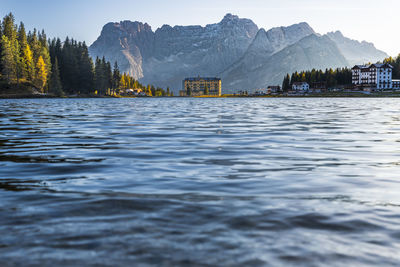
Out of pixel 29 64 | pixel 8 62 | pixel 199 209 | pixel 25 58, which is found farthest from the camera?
pixel 25 58

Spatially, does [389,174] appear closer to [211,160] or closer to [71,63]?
[211,160]

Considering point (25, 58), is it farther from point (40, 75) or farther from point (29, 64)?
point (40, 75)

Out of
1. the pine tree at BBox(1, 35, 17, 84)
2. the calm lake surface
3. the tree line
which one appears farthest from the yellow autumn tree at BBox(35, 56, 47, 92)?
the calm lake surface

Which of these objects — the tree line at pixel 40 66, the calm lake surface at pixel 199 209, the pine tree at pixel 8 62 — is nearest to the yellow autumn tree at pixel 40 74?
the tree line at pixel 40 66

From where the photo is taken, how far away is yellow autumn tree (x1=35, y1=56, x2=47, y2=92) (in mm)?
152125

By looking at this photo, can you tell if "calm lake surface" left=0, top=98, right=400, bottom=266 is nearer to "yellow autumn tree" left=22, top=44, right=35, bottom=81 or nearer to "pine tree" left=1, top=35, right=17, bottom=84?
"pine tree" left=1, top=35, right=17, bottom=84

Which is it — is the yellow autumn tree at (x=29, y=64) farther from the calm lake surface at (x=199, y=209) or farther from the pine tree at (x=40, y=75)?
the calm lake surface at (x=199, y=209)

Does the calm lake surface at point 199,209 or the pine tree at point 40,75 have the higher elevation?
the pine tree at point 40,75

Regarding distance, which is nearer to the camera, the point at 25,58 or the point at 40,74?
the point at 40,74

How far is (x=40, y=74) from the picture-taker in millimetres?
151750

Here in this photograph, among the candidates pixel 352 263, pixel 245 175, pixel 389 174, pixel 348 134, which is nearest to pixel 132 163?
pixel 245 175

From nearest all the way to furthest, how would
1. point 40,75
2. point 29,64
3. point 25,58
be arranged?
point 29,64 < point 40,75 < point 25,58

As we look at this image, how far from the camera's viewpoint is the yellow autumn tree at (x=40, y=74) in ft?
499

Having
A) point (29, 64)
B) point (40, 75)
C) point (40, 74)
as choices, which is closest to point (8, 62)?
point (29, 64)
